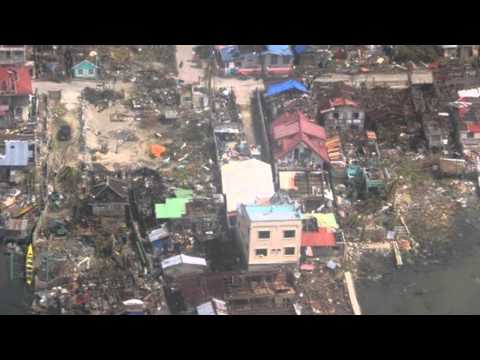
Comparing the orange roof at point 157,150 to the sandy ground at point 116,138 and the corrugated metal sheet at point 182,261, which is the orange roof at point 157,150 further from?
the corrugated metal sheet at point 182,261

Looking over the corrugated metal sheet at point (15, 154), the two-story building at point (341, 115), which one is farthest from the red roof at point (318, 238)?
the corrugated metal sheet at point (15, 154)

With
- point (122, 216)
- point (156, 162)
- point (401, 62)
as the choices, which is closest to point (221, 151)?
point (156, 162)

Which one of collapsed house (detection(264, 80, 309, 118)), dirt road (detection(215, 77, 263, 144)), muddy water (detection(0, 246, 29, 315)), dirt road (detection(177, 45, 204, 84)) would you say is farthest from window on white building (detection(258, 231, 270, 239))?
dirt road (detection(177, 45, 204, 84))

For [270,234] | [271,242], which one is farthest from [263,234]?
[271,242]

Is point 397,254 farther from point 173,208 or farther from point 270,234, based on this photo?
point 173,208

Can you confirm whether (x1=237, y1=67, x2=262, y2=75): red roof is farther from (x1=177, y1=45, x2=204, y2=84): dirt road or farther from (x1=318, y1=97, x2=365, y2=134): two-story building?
(x1=318, y1=97, x2=365, y2=134): two-story building

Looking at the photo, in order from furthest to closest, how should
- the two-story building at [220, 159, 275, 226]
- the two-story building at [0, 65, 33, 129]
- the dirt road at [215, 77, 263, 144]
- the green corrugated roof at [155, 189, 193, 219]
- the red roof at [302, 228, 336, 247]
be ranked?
1. the dirt road at [215, 77, 263, 144]
2. the two-story building at [0, 65, 33, 129]
3. the two-story building at [220, 159, 275, 226]
4. the green corrugated roof at [155, 189, 193, 219]
5. the red roof at [302, 228, 336, 247]
